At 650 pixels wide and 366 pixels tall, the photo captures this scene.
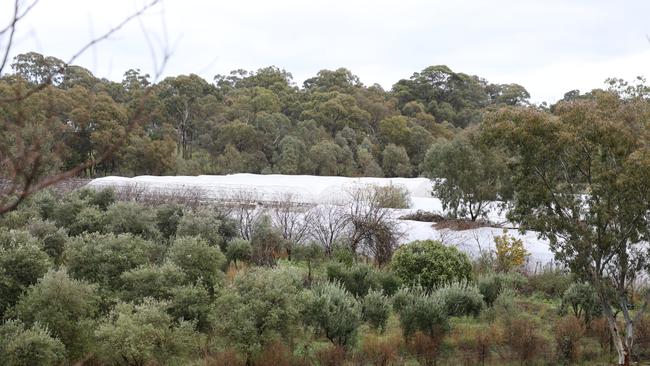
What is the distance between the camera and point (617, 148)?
30.0 feet

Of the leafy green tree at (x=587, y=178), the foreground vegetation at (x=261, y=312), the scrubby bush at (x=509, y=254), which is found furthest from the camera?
the scrubby bush at (x=509, y=254)

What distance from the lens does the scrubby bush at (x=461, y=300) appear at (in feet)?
38.5

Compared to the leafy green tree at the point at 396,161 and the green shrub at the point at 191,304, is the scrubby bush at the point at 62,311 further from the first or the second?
the leafy green tree at the point at 396,161

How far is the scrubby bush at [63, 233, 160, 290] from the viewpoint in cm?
1075

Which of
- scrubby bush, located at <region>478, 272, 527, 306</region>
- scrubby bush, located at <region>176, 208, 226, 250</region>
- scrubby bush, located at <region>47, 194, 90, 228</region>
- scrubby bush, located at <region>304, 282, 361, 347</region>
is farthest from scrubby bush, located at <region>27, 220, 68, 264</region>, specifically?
scrubby bush, located at <region>478, 272, 527, 306</region>

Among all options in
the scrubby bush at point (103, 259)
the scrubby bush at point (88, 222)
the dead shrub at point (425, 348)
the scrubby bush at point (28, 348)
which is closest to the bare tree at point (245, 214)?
the scrubby bush at point (88, 222)

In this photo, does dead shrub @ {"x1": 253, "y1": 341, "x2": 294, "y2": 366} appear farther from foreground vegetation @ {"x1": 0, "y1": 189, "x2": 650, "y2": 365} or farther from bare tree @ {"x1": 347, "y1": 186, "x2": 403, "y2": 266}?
bare tree @ {"x1": 347, "y1": 186, "x2": 403, "y2": 266}

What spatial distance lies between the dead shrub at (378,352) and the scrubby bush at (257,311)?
4.46ft

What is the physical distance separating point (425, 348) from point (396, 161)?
1182 inches

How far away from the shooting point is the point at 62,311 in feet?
29.2

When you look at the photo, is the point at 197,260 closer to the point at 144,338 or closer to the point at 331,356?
the point at 144,338

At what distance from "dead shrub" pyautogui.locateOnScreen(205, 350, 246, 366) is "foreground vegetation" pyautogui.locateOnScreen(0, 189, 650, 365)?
0.03m

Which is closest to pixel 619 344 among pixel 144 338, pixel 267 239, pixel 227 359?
pixel 227 359

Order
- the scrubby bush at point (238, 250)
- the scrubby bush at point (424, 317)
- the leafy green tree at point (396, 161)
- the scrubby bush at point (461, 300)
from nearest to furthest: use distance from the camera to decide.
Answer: the scrubby bush at point (424, 317)
the scrubby bush at point (461, 300)
the scrubby bush at point (238, 250)
the leafy green tree at point (396, 161)
